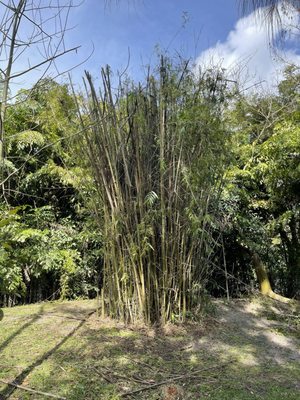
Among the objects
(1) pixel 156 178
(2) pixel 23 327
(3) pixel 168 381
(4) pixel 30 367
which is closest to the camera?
(3) pixel 168 381

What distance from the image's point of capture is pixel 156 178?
2965 mm

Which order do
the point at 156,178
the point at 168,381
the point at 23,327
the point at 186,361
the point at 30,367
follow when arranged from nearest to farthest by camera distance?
the point at 168,381 < the point at 30,367 < the point at 186,361 < the point at 156,178 < the point at 23,327

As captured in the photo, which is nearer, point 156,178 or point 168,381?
point 168,381

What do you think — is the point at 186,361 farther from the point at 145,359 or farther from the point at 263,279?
the point at 263,279

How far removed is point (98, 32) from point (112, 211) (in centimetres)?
169

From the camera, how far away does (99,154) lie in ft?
9.96

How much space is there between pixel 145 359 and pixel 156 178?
1299mm

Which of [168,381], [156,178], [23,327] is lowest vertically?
[168,381]

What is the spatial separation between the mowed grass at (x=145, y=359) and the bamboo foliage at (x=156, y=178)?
292 mm

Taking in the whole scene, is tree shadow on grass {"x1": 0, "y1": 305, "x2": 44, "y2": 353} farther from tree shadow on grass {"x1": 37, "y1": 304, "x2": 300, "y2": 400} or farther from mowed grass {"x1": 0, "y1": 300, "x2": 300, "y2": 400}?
tree shadow on grass {"x1": 37, "y1": 304, "x2": 300, "y2": 400}

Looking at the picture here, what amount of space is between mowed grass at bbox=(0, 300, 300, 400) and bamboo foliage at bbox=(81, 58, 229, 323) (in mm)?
292

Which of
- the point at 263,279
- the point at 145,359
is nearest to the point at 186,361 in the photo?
the point at 145,359

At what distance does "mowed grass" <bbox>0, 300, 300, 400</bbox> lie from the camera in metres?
2.05

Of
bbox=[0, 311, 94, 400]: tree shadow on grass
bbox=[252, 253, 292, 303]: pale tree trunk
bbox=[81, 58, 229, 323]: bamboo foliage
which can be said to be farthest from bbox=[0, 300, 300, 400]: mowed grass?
bbox=[252, 253, 292, 303]: pale tree trunk
